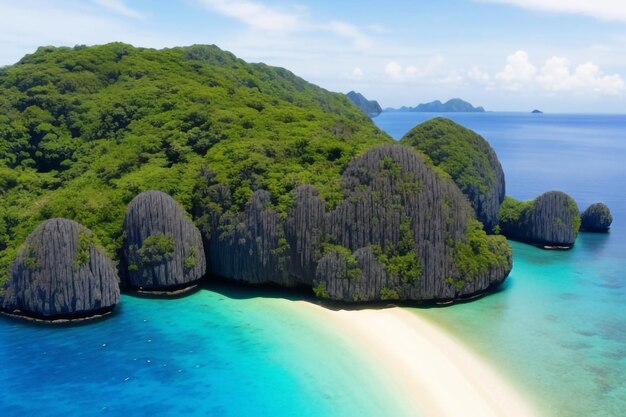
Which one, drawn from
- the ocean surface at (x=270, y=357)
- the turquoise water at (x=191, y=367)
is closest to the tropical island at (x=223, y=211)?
the ocean surface at (x=270, y=357)

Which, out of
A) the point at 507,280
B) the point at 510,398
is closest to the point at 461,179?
the point at 507,280

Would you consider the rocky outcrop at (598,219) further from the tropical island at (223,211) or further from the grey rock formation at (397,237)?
the grey rock formation at (397,237)

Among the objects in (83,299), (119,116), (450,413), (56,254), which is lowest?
(450,413)

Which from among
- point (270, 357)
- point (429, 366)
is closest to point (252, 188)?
point (270, 357)

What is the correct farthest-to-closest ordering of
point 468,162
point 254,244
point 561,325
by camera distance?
point 468,162
point 254,244
point 561,325

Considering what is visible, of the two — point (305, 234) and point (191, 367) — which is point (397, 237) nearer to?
point (305, 234)

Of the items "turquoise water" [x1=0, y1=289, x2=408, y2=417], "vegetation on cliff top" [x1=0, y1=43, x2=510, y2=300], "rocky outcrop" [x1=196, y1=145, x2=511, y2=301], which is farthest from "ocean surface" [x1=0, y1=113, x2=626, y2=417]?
"vegetation on cliff top" [x1=0, y1=43, x2=510, y2=300]

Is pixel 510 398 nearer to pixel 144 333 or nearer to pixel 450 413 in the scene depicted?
pixel 450 413
